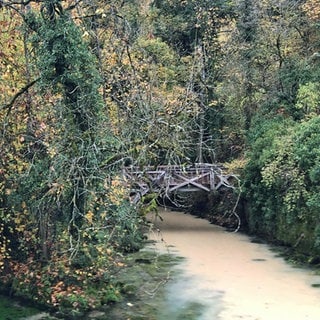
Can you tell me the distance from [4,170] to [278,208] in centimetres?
896

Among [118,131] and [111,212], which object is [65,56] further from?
[111,212]

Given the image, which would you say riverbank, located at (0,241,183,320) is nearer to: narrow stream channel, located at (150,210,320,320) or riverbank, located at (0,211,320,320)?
riverbank, located at (0,211,320,320)

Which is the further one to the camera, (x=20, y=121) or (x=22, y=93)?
(x=20, y=121)

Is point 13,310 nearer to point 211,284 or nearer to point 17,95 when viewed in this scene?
point 17,95

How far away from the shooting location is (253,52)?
66.6ft

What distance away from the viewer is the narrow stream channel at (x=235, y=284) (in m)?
10.6

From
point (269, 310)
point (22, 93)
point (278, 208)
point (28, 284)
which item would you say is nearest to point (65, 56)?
point (22, 93)

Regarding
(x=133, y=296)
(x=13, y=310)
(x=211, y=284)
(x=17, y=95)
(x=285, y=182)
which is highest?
(x=17, y=95)

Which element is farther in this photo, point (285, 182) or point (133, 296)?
point (285, 182)

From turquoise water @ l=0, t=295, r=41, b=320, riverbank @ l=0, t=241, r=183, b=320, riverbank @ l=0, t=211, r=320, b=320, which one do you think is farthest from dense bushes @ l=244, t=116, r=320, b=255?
turquoise water @ l=0, t=295, r=41, b=320

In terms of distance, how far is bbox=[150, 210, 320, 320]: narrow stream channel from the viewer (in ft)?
34.8

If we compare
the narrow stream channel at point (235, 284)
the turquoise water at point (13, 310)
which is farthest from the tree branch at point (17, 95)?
the turquoise water at point (13, 310)

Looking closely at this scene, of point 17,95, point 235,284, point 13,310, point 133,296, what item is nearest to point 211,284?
point 235,284

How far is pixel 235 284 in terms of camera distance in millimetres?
12648
